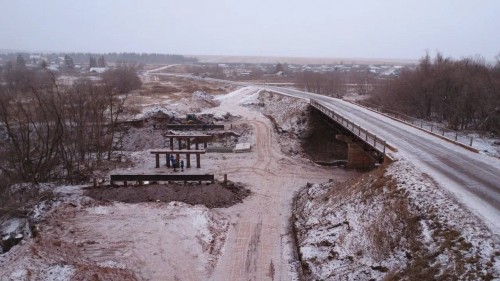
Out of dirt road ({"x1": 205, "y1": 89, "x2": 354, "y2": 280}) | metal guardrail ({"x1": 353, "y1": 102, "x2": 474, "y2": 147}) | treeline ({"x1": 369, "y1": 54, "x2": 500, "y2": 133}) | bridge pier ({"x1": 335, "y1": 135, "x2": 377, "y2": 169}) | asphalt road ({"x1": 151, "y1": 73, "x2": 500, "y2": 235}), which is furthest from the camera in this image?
treeline ({"x1": 369, "y1": 54, "x2": 500, "y2": 133})

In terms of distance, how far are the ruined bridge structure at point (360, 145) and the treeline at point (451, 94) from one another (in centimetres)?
1801

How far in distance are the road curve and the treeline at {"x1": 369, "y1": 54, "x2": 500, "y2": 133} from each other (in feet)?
56.2

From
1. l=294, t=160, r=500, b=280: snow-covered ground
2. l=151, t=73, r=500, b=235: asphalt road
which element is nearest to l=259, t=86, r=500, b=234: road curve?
l=151, t=73, r=500, b=235: asphalt road

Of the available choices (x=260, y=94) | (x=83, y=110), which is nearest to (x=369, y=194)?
(x=83, y=110)

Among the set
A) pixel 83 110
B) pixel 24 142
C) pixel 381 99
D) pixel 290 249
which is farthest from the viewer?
pixel 381 99

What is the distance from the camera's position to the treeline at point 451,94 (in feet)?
154

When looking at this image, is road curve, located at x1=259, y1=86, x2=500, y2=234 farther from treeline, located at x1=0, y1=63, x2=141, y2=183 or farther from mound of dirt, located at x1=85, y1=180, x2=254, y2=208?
treeline, located at x1=0, y1=63, x2=141, y2=183

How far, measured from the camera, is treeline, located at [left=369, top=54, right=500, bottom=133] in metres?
46.8

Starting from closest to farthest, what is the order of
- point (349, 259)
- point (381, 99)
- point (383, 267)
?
point (383, 267)
point (349, 259)
point (381, 99)

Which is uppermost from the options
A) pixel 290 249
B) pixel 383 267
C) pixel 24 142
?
pixel 24 142

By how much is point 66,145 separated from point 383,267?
2920 centimetres

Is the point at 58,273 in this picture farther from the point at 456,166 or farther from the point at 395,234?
the point at 456,166

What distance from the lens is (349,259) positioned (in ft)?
58.2

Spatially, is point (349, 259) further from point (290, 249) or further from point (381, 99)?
point (381, 99)
